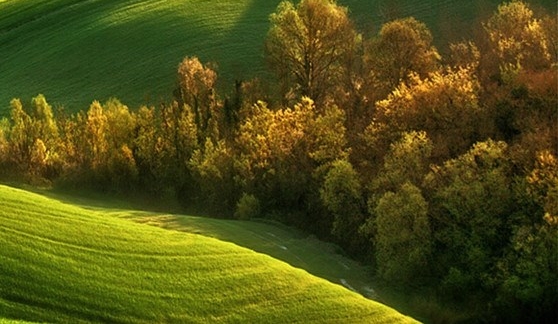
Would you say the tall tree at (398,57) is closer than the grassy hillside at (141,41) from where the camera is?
Yes

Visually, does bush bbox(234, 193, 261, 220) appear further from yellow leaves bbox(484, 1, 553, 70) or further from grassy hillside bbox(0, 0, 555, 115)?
grassy hillside bbox(0, 0, 555, 115)

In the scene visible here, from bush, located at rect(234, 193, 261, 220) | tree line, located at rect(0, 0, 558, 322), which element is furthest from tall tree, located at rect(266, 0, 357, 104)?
bush, located at rect(234, 193, 261, 220)

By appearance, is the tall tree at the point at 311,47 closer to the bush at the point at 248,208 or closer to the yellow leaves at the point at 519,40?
the yellow leaves at the point at 519,40

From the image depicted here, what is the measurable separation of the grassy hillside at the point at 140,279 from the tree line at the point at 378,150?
865 cm

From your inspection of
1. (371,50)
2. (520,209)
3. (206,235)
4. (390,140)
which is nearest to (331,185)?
(390,140)

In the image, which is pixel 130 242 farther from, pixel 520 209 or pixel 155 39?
pixel 155 39

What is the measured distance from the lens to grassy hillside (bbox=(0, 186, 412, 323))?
132 ft

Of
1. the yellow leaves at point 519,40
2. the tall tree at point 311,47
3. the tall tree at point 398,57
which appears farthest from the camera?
the tall tree at point 311,47

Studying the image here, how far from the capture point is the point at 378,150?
61656 millimetres

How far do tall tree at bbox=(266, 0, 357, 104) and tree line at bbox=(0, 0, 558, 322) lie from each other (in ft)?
0.55

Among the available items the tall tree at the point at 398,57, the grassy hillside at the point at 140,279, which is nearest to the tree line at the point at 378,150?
A: the tall tree at the point at 398,57

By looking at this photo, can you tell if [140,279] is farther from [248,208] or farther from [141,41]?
[141,41]

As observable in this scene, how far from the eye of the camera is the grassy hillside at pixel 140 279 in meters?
40.2

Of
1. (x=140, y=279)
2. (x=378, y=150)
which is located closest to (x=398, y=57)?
(x=378, y=150)
